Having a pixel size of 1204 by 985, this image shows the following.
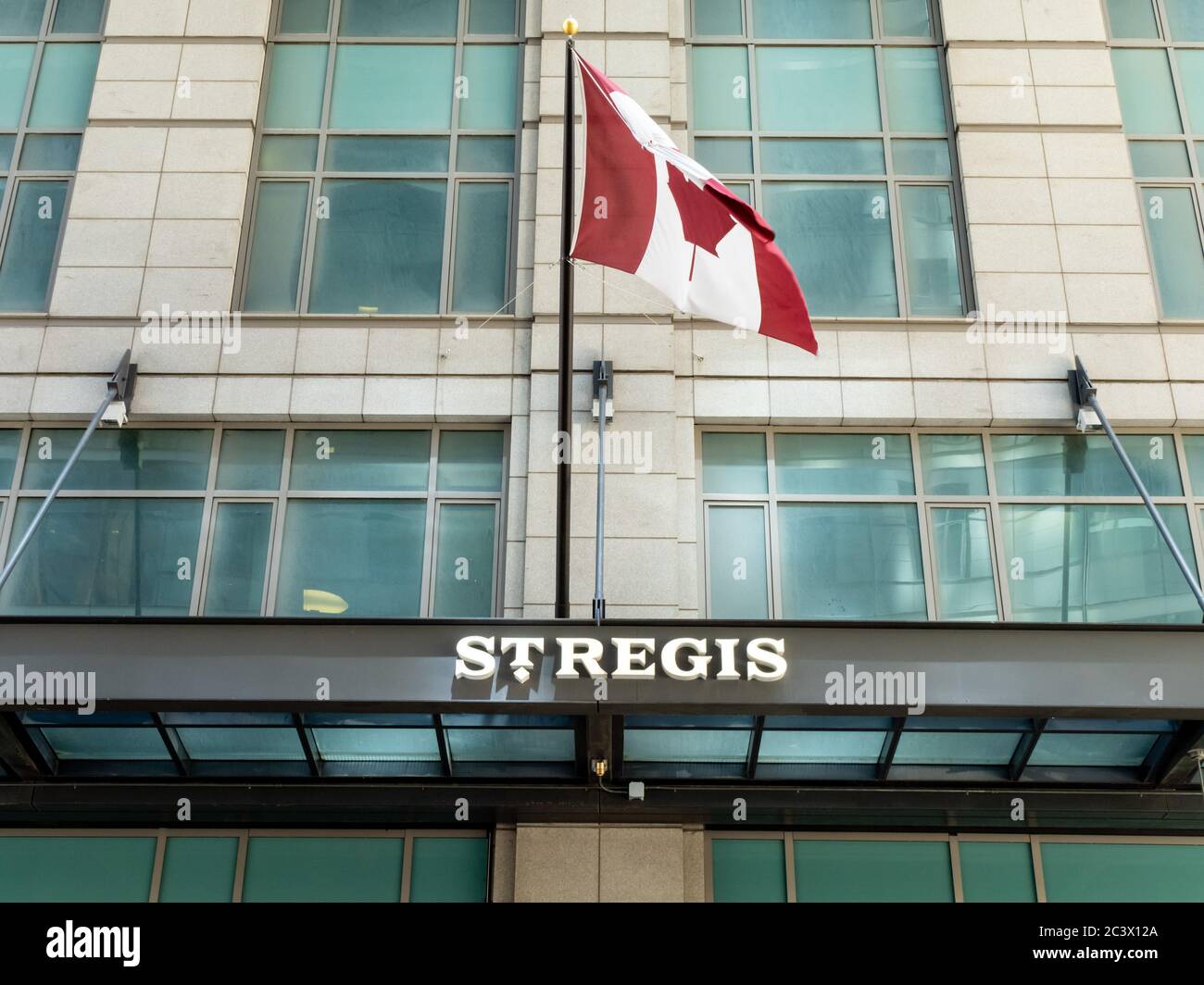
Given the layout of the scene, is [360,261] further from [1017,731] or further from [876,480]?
[1017,731]

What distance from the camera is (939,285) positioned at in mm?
15547

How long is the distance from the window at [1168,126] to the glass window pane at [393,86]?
9.78m

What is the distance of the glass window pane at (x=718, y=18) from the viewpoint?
17250 mm

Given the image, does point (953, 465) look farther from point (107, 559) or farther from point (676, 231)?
point (107, 559)

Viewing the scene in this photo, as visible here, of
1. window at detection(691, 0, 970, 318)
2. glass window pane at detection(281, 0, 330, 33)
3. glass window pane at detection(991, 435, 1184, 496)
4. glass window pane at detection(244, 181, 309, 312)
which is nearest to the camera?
glass window pane at detection(991, 435, 1184, 496)

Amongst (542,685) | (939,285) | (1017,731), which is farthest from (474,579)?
(939,285)

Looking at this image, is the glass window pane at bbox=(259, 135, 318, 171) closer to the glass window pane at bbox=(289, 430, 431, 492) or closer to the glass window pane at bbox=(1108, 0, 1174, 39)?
the glass window pane at bbox=(289, 430, 431, 492)

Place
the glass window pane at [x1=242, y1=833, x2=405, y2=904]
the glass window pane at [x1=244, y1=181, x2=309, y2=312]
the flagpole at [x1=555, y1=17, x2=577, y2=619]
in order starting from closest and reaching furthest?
the flagpole at [x1=555, y1=17, x2=577, y2=619] < the glass window pane at [x1=242, y1=833, x2=405, y2=904] < the glass window pane at [x1=244, y1=181, x2=309, y2=312]

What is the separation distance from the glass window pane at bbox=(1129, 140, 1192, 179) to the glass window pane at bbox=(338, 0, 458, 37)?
9.98 m

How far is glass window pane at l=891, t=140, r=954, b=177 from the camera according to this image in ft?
53.4

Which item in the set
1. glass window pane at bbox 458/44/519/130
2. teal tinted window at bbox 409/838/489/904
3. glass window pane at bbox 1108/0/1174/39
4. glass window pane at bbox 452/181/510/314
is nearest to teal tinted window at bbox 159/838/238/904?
teal tinted window at bbox 409/838/489/904

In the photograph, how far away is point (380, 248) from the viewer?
51.8 feet

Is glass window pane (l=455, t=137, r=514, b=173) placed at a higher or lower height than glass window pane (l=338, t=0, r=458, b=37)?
lower

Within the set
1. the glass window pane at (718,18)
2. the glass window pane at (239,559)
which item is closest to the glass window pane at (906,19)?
the glass window pane at (718,18)
